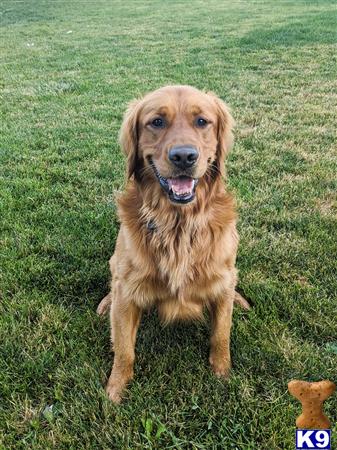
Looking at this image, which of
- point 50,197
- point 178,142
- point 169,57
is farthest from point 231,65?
point 178,142

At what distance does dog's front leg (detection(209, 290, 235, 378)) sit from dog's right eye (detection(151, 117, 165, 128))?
41.4 inches

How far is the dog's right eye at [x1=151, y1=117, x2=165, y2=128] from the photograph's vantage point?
248 centimetres

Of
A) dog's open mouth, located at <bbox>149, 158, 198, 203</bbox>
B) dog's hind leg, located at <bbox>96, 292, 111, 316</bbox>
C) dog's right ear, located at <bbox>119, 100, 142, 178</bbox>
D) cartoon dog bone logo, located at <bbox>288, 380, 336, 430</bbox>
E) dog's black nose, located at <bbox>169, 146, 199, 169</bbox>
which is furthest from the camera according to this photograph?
dog's hind leg, located at <bbox>96, 292, 111, 316</bbox>

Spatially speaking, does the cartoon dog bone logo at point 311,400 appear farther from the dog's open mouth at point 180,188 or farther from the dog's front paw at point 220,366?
the dog's open mouth at point 180,188

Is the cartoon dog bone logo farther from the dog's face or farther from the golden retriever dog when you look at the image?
the dog's face

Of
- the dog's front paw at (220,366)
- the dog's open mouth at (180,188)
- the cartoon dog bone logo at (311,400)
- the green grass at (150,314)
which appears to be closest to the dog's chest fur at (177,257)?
the dog's open mouth at (180,188)

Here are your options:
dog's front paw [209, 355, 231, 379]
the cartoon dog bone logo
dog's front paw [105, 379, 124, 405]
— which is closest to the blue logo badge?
the cartoon dog bone logo

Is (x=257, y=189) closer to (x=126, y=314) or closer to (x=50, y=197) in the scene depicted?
(x=50, y=197)

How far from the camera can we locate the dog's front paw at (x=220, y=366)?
2600mm

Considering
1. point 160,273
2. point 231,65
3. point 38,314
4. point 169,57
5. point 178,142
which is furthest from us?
point 169,57

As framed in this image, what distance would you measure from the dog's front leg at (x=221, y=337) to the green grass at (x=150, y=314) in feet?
0.29

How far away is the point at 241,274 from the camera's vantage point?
3326 millimetres

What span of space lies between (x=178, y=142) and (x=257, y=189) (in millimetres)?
2232

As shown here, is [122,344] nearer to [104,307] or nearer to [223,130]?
[104,307]
